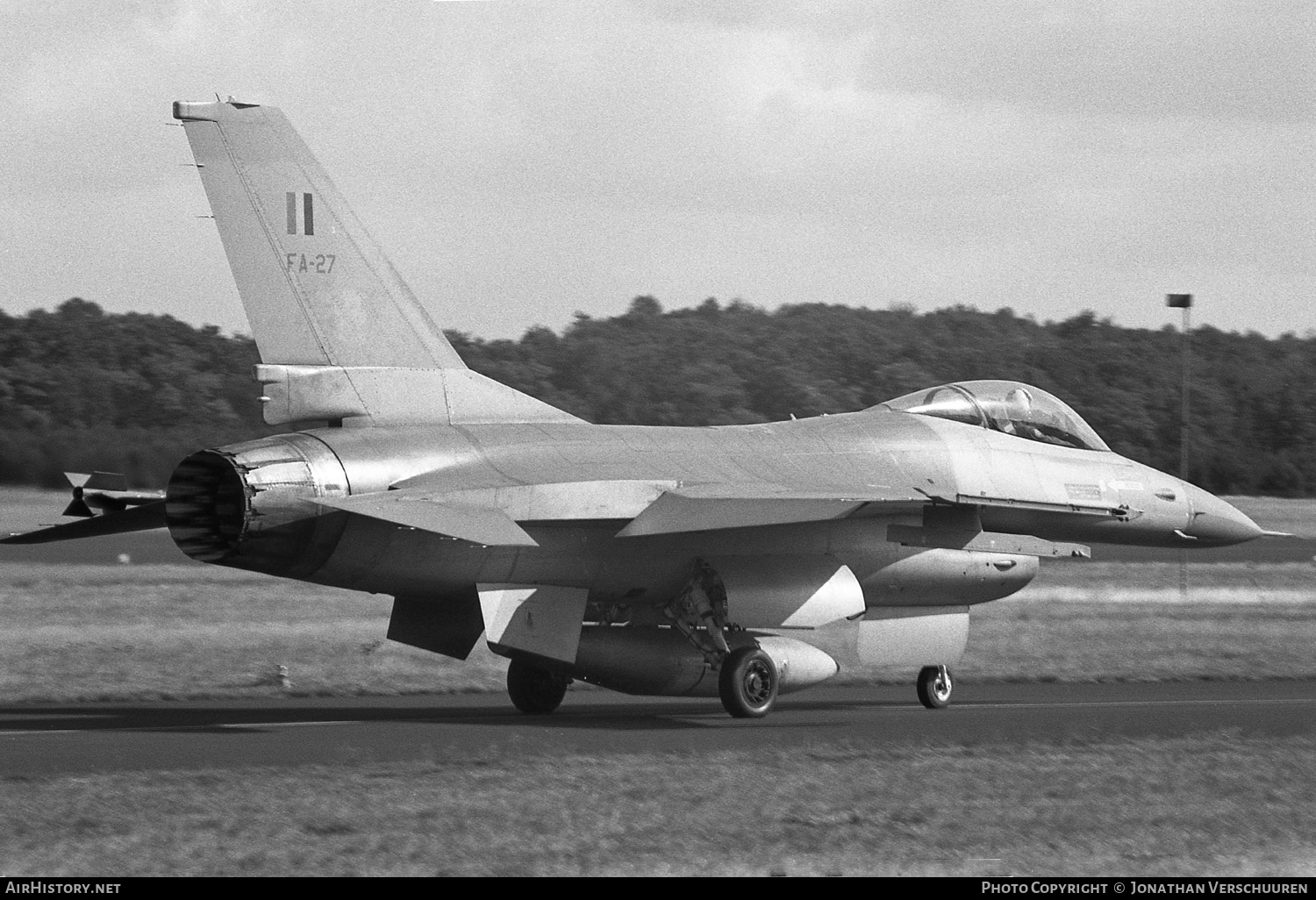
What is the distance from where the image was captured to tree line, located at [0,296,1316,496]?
3591 centimetres

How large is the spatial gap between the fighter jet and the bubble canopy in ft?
0.97

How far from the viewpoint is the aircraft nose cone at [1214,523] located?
17922 mm

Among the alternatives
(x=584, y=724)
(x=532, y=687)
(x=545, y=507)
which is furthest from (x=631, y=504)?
(x=532, y=687)

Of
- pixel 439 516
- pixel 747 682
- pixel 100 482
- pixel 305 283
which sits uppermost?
pixel 305 283

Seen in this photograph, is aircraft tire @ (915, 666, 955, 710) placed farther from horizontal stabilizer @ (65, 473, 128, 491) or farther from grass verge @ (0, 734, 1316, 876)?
horizontal stabilizer @ (65, 473, 128, 491)

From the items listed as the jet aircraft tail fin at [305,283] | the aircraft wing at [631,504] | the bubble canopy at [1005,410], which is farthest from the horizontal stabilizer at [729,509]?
the bubble canopy at [1005,410]

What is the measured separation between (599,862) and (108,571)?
27.1 m

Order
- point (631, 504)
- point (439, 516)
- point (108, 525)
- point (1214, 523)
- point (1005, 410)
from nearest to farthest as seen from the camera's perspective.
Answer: point (439, 516)
point (631, 504)
point (108, 525)
point (1005, 410)
point (1214, 523)

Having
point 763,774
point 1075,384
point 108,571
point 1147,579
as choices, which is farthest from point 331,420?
point 1075,384

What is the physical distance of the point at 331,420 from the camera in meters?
13.8

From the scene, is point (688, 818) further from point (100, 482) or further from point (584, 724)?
point (100, 482)

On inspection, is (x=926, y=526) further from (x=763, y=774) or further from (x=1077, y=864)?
(x=1077, y=864)

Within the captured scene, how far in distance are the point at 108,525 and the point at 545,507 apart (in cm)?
391

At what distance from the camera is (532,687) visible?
15789 mm
